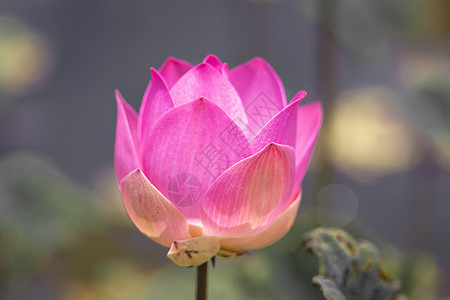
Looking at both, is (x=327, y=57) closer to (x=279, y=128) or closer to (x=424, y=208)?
(x=424, y=208)

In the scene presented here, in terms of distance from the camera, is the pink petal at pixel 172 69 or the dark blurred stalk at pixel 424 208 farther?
the dark blurred stalk at pixel 424 208

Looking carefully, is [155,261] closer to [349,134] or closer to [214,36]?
[349,134]

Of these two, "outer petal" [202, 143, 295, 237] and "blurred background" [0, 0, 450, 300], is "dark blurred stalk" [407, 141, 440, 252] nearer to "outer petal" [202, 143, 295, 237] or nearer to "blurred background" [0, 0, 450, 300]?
"blurred background" [0, 0, 450, 300]

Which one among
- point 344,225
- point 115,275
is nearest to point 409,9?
point 344,225

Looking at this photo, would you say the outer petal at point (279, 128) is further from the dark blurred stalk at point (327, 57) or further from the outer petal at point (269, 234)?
the dark blurred stalk at point (327, 57)

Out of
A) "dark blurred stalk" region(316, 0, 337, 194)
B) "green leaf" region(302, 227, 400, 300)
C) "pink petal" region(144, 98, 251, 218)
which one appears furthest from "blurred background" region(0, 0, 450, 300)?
"pink petal" region(144, 98, 251, 218)

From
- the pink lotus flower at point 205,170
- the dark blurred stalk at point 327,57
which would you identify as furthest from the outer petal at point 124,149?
the dark blurred stalk at point 327,57

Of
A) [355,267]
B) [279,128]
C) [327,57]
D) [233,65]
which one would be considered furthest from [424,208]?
[233,65]
